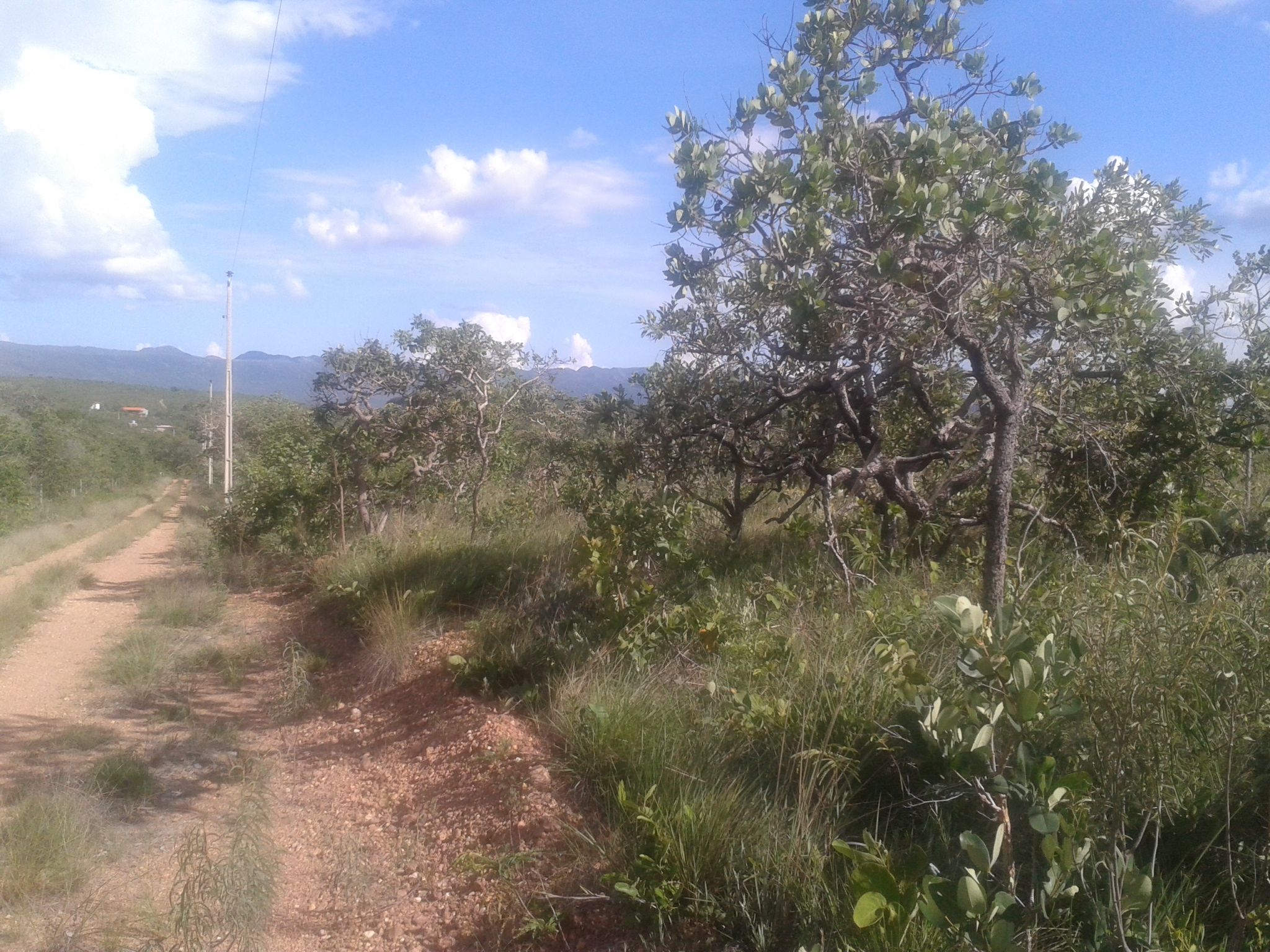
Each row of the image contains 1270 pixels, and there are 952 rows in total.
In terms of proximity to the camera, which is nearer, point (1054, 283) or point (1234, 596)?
point (1234, 596)

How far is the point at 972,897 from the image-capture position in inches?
85.4

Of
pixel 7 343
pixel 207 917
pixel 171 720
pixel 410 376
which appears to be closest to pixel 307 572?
pixel 410 376

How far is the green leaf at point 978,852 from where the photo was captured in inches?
85.1

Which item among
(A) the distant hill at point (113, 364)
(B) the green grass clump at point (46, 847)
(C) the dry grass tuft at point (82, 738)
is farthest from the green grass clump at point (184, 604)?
(A) the distant hill at point (113, 364)

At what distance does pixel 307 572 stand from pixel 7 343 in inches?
6620

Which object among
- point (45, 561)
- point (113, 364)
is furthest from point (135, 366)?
point (45, 561)

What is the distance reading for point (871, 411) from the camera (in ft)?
20.7

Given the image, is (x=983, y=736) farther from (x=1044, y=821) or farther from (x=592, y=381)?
(x=592, y=381)

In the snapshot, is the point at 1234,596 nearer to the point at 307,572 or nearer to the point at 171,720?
the point at 171,720

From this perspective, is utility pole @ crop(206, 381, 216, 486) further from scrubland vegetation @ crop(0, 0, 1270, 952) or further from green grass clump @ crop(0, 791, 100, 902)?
green grass clump @ crop(0, 791, 100, 902)

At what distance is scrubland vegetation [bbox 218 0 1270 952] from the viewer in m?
2.68

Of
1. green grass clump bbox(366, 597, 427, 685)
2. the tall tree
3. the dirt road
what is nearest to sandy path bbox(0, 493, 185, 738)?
the dirt road

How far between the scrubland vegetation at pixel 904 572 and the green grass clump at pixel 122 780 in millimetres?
1827

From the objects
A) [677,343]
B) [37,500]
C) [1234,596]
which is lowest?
[37,500]
